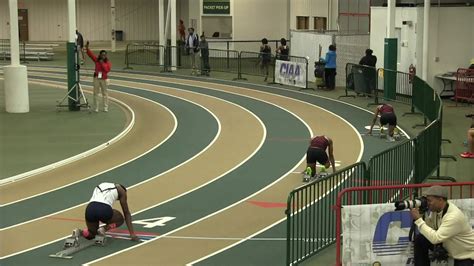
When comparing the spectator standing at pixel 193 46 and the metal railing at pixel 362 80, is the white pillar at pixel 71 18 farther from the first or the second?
the spectator standing at pixel 193 46

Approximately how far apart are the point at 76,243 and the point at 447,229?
5.68 meters

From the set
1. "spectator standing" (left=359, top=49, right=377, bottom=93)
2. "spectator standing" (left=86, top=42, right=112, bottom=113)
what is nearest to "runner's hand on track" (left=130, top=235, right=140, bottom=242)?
"spectator standing" (left=86, top=42, right=112, bottom=113)

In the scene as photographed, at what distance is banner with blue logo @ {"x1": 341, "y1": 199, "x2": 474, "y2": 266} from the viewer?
421 inches

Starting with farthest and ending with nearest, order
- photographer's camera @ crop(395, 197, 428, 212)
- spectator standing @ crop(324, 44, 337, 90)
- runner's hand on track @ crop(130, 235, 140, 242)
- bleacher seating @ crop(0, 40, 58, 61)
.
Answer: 1. bleacher seating @ crop(0, 40, 58, 61)
2. spectator standing @ crop(324, 44, 337, 90)
3. runner's hand on track @ crop(130, 235, 140, 242)
4. photographer's camera @ crop(395, 197, 428, 212)

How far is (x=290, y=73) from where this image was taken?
35.3 metres

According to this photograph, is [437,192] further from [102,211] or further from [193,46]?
[193,46]

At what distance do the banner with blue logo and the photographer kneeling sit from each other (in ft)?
2.20

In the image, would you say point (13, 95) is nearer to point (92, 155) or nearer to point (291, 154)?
point (92, 155)

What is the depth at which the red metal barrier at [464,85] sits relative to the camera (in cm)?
2920

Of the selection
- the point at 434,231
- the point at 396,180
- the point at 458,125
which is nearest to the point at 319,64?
the point at 458,125

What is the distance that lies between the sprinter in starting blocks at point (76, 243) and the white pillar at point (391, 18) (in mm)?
18992

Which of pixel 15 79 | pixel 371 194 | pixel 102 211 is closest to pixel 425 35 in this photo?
pixel 15 79

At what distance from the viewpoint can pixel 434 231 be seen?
998 cm

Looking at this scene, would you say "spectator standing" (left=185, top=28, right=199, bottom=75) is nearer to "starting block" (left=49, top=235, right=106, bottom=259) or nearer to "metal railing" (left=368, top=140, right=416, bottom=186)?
"metal railing" (left=368, top=140, right=416, bottom=186)
